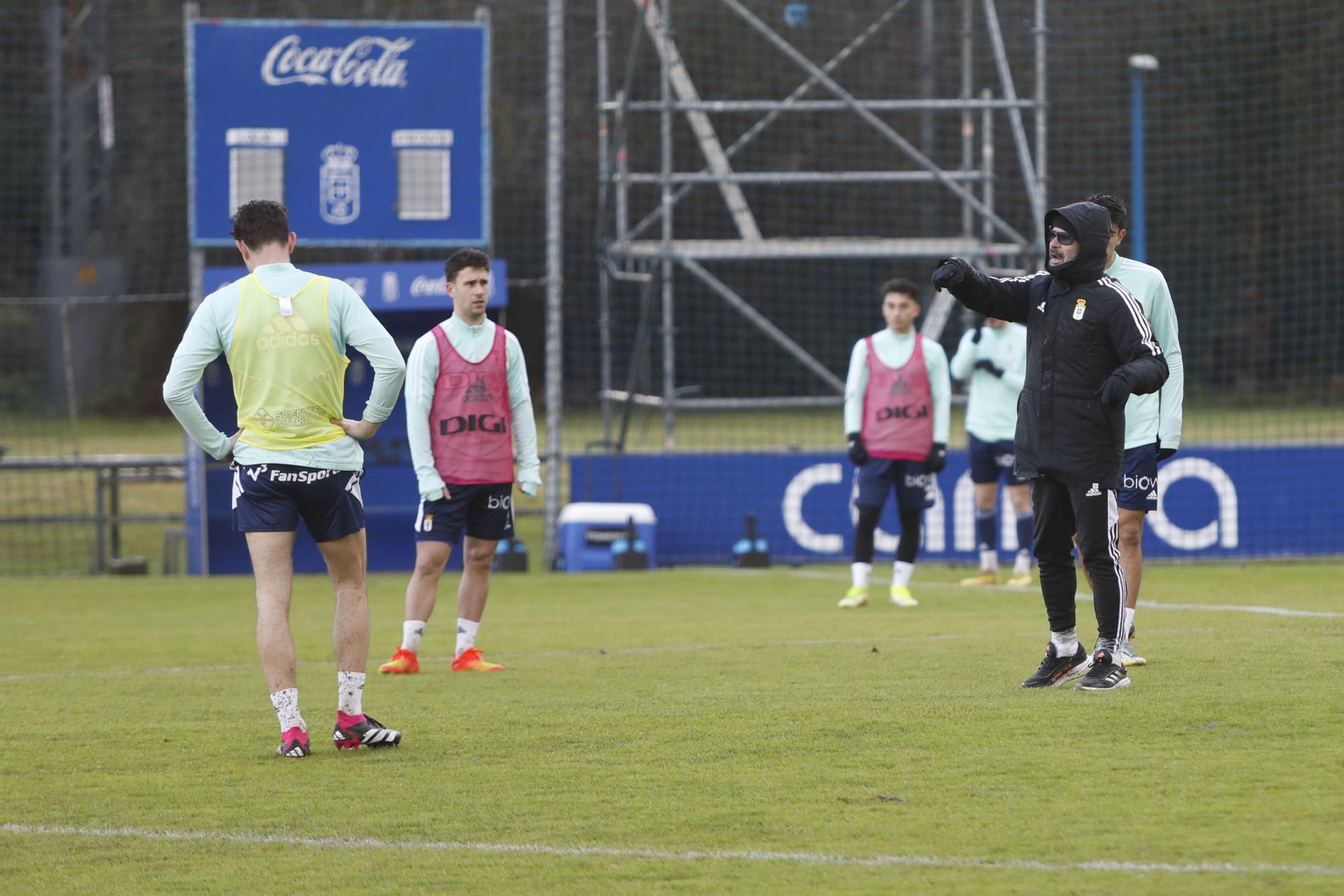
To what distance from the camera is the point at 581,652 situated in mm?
8836

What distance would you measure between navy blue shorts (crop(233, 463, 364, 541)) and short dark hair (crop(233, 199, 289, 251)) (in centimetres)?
80

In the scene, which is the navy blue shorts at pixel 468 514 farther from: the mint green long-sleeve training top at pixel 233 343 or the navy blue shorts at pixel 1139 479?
the navy blue shorts at pixel 1139 479

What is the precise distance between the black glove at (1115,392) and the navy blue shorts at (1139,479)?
51.4 inches

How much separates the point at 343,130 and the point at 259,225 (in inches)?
378

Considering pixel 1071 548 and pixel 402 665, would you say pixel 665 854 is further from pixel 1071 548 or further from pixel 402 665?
pixel 402 665

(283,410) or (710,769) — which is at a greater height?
(283,410)

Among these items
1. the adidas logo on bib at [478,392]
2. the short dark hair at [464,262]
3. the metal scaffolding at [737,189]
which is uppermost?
the metal scaffolding at [737,189]

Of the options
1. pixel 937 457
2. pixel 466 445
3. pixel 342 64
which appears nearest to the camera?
pixel 466 445

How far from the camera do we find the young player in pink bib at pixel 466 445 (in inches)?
324

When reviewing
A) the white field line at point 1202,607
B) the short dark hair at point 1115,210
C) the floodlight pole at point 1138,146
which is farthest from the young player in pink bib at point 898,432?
the floodlight pole at point 1138,146

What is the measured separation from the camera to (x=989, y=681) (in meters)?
6.96

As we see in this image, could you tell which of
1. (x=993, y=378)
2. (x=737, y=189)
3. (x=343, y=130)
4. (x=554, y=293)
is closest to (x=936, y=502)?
(x=993, y=378)

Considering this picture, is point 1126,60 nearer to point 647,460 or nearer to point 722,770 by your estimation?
point 647,460

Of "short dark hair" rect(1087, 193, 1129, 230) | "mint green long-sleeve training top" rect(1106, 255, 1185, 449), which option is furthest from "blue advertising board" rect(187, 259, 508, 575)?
"short dark hair" rect(1087, 193, 1129, 230)
